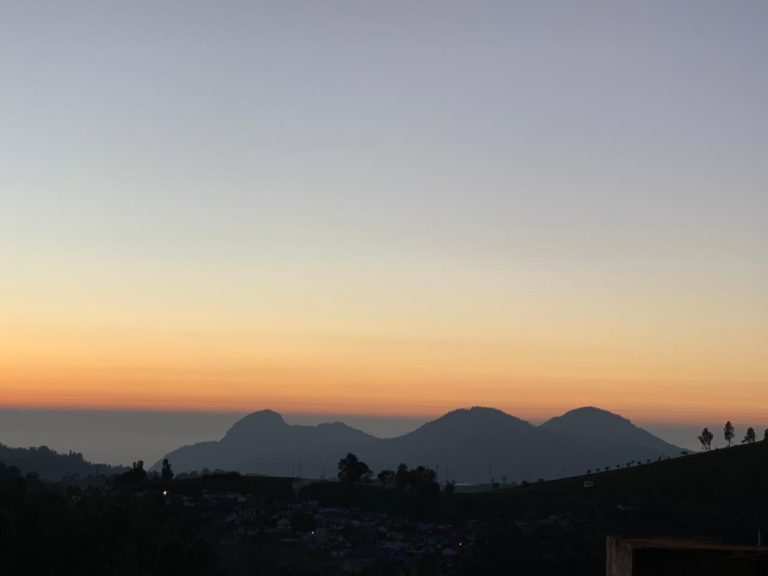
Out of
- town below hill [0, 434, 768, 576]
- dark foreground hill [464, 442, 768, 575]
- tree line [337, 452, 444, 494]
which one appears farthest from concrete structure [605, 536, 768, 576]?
tree line [337, 452, 444, 494]

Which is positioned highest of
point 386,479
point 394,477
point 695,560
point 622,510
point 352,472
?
point 352,472

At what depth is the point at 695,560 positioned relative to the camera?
5.48m

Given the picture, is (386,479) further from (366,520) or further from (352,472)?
(366,520)

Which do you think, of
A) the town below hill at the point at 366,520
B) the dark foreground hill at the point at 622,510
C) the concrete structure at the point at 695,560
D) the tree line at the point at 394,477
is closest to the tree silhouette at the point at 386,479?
the tree line at the point at 394,477

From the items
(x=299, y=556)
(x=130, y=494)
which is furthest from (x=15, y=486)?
(x=130, y=494)

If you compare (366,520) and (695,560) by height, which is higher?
(695,560)

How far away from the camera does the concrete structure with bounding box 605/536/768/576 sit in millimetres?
5406

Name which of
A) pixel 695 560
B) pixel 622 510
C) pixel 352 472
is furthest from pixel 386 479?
pixel 695 560

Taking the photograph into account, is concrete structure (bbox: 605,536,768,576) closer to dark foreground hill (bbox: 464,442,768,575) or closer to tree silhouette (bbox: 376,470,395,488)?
dark foreground hill (bbox: 464,442,768,575)

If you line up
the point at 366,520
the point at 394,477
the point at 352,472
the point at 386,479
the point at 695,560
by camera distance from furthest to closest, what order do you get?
the point at 394,477
the point at 386,479
the point at 352,472
the point at 366,520
the point at 695,560

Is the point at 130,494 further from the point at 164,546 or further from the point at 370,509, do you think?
the point at 164,546

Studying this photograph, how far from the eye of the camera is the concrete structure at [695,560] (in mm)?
5406

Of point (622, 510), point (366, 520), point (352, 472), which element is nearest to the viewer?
point (622, 510)

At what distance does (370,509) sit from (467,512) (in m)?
12.6
